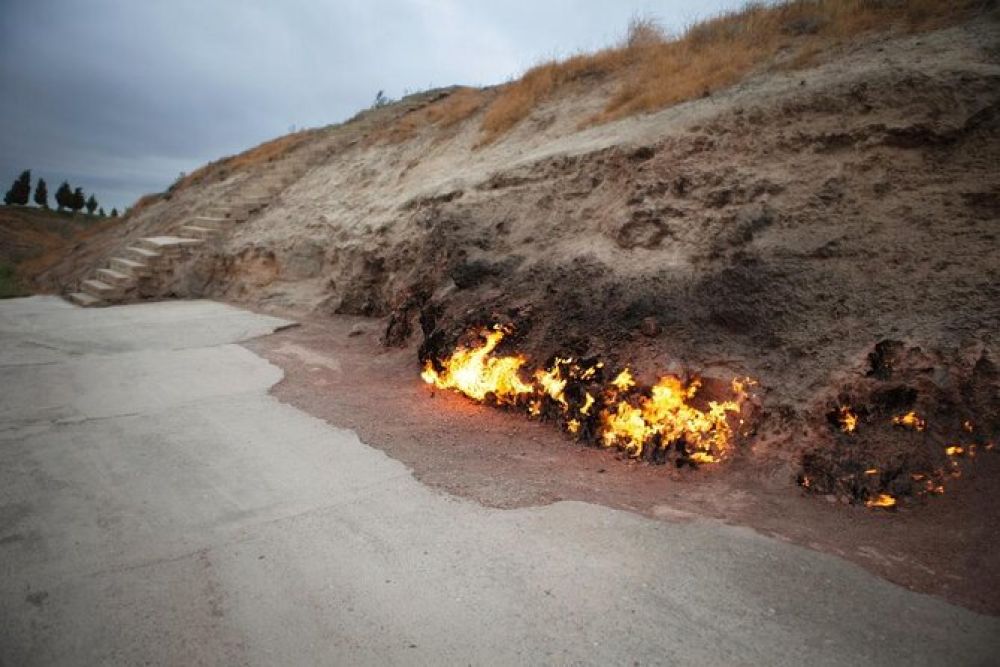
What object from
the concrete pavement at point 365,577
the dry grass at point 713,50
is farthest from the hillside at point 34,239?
the dry grass at point 713,50

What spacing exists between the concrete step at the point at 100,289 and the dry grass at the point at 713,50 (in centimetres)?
841

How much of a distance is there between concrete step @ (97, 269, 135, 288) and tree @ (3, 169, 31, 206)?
42487 mm

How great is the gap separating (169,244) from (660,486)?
1262 cm

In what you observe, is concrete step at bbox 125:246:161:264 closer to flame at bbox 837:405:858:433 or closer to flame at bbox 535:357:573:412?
flame at bbox 535:357:573:412

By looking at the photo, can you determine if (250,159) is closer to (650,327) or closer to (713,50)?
(713,50)

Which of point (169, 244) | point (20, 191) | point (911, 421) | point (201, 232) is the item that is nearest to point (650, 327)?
point (911, 421)

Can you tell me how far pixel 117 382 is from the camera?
5.95 m

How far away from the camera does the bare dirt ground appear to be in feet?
9.92

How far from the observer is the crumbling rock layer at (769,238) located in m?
4.13

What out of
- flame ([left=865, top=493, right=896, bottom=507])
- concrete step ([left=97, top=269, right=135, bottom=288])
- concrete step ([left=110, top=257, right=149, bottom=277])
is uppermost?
concrete step ([left=110, top=257, right=149, bottom=277])

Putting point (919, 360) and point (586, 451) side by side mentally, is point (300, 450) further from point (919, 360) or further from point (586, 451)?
point (919, 360)

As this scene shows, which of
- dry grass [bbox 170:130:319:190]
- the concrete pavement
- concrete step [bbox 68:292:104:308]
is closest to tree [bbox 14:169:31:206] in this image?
dry grass [bbox 170:130:319:190]

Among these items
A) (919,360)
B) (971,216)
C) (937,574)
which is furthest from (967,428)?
(971,216)

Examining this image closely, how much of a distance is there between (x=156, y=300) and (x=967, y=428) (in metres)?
13.3
